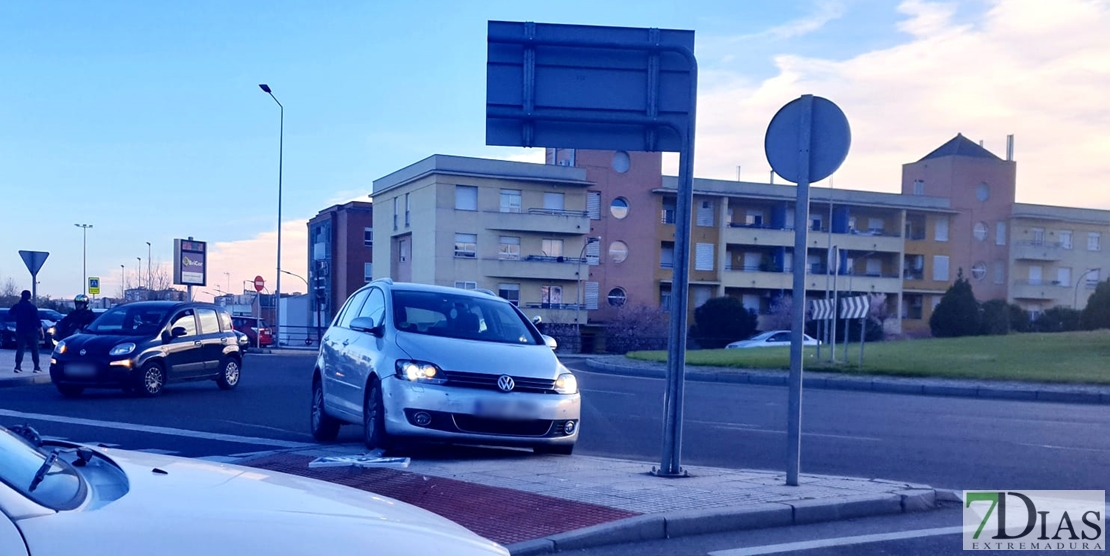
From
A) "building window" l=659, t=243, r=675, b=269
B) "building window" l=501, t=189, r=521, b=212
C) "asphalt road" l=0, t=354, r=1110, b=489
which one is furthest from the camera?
"building window" l=659, t=243, r=675, b=269

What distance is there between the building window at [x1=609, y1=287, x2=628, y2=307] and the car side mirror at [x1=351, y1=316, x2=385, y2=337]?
45369mm

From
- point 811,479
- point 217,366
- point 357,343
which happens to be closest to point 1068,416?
point 811,479

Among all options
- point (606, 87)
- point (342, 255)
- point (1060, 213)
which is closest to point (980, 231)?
point (1060, 213)

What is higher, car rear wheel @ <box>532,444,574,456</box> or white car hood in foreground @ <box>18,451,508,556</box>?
white car hood in foreground @ <box>18,451,508,556</box>

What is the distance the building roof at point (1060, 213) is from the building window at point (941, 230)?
3978 mm

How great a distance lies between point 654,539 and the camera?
638 cm

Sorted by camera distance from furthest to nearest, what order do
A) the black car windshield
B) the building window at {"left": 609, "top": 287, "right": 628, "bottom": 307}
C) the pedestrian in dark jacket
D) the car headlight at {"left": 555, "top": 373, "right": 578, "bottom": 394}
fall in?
the building window at {"left": 609, "top": 287, "right": 628, "bottom": 307}, the pedestrian in dark jacket, the black car windshield, the car headlight at {"left": 555, "top": 373, "right": 578, "bottom": 394}

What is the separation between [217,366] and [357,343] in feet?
29.0

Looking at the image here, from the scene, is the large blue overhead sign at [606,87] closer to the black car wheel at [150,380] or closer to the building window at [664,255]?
the black car wheel at [150,380]

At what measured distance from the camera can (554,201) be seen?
52.6 metres

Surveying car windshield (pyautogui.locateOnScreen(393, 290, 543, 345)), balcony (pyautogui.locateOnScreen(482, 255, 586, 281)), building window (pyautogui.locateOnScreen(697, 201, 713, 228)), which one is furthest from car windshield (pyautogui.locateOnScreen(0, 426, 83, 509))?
building window (pyautogui.locateOnScreen(697, 201, 713, 228))

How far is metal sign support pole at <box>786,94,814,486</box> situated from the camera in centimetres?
781

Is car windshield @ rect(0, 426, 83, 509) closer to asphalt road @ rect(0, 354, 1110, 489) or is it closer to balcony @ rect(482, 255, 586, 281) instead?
asphalt road @ rect(0, 354, 1110, 489)

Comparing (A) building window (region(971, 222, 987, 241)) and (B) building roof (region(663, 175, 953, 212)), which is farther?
(A) building window (region(971, 222, 987, 241))
